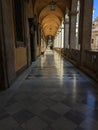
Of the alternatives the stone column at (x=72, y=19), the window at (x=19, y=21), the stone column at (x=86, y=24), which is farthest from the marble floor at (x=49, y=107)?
the stone column at (x=72, y=19)

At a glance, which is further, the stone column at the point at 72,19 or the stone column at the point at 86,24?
the stone column at the point at 72,19

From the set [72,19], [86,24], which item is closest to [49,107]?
[86,24]

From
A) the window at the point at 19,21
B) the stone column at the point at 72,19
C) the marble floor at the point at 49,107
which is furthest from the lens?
the stone column at the point at 72,19

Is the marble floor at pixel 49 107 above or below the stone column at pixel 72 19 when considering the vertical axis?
below

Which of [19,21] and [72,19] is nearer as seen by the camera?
[19,21]

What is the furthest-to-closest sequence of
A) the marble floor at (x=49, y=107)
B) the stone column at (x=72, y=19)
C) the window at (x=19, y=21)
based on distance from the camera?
the stone column at (x=72, y=19) → the window at (x=19, y=21) → the marble floor at (x=49, y=107)

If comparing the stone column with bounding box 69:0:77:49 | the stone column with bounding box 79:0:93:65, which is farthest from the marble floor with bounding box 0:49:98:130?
the stone column with bounding box 69:0:77:49

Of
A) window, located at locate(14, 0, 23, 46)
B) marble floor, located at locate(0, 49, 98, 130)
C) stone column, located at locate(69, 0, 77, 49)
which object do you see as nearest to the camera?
Result: marble floor, located at locate(0, 49, 98, 130)

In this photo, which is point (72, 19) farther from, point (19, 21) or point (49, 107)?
point (49, 107)

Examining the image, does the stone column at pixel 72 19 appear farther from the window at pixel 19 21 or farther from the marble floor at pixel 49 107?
the marble floor at pixel 49 107

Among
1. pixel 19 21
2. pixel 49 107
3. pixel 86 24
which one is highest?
pixel 19 21

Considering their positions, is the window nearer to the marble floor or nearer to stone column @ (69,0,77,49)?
the marble floor

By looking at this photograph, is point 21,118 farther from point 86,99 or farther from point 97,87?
point 97,87

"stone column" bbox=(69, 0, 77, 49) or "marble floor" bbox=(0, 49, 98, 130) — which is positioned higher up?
"stone column" bbox=(69, 0, 77, 49)
